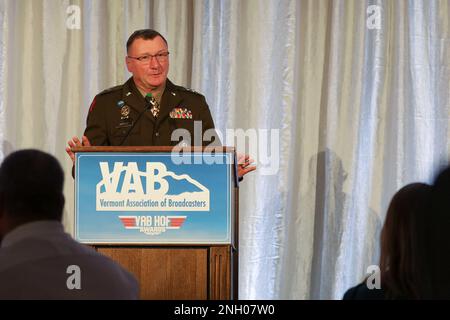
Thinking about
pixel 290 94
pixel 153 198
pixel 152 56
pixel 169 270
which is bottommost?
pixel 169 270

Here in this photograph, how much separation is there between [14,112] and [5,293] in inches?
153

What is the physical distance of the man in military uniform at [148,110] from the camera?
462cm

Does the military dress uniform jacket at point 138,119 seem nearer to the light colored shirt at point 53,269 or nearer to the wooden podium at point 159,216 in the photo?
the wooden podium at point 159,216

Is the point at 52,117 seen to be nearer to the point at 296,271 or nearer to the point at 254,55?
the point at 254,55

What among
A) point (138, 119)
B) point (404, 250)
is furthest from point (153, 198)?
point (404, 250)

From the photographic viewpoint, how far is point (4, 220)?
2.28 m

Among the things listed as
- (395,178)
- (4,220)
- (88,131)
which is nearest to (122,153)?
(88,131)

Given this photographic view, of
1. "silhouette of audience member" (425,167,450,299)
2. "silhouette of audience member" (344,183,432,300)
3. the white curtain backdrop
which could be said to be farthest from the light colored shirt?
the white curtain backdrop

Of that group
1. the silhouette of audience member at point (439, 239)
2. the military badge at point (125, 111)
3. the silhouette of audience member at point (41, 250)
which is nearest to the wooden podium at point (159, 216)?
the military badge at point (125, 111)

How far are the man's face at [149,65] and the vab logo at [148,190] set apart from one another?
114cm

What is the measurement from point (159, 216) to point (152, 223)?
0.04m

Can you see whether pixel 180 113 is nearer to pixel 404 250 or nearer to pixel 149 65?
pixel 149 65

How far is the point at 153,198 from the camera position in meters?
3.69

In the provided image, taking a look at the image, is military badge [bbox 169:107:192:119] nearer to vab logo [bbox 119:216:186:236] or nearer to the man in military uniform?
the man in military uniform
